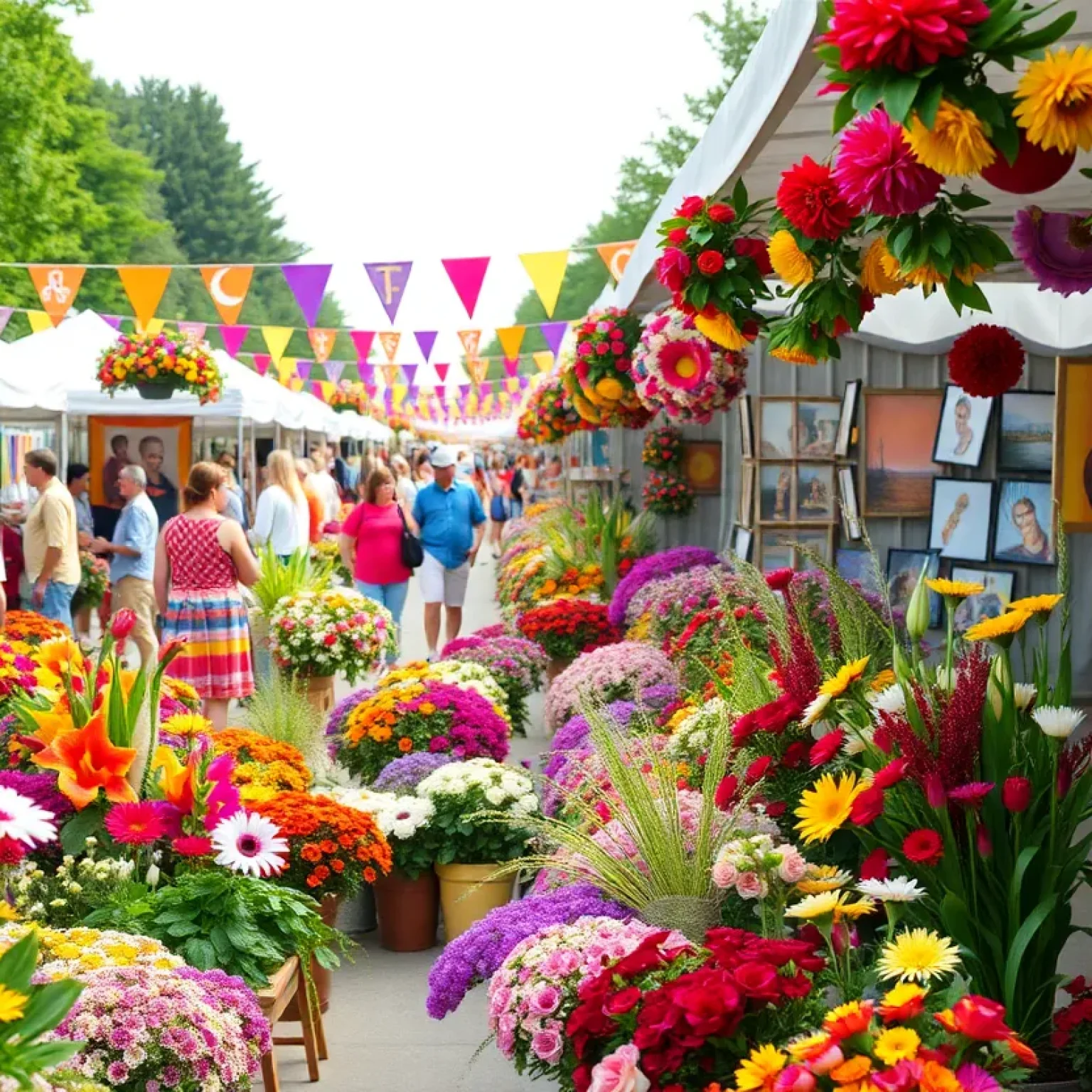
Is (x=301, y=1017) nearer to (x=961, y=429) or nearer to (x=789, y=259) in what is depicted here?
(x=789, y=259)

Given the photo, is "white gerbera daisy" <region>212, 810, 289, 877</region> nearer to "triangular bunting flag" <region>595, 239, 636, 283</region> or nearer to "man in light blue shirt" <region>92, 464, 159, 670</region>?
"man in light blue shirt" <region>92, 464, 159, 670</region>

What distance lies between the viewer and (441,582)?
12516 mm

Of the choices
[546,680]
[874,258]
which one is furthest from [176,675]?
[874,258]

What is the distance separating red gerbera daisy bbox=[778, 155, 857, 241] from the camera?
3.04m

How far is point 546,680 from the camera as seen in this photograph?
11.9 m

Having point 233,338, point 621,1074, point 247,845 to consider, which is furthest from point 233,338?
point 621,1074

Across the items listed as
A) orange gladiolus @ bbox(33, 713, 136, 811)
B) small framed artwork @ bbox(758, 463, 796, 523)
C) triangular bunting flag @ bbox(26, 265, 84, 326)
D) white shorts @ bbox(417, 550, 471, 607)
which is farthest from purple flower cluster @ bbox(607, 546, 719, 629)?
triangular bunting flag @ bbox(26, 265, 84, 326)

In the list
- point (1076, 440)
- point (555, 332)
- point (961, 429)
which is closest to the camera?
point (1076, 440)

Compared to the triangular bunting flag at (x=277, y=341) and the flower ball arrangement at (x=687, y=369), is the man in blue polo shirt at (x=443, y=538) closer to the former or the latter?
the flower ball arrangement at (x=687, y=369)

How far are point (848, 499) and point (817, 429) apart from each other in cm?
46

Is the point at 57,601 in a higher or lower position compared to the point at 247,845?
lower

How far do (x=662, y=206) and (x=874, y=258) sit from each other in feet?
8.70

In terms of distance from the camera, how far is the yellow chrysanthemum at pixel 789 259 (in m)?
3.31

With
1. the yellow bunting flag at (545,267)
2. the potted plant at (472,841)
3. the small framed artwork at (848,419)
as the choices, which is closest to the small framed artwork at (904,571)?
the small framed artwork at (848,419)
